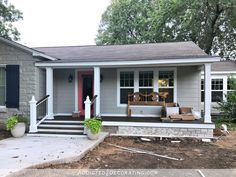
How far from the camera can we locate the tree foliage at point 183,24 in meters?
21.4

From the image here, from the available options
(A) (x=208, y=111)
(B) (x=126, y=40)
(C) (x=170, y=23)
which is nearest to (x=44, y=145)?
(A) (x=208, y=111)

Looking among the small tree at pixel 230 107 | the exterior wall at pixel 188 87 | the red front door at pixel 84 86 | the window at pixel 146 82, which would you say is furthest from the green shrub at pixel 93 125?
the small tree at pixel 230 107

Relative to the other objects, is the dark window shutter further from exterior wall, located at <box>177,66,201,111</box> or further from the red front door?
exterior wall, located at <box>177,66,201,111</box>

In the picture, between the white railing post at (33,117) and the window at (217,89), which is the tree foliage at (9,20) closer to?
the white railing post at (33,117)

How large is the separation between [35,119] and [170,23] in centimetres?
1807

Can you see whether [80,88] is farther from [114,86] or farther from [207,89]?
[207,89]

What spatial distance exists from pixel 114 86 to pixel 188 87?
312cm

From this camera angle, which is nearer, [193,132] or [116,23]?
[193,132]

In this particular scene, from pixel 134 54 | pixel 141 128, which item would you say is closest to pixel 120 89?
pixel 134 54

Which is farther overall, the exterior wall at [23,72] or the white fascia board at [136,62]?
the exterior wall at [23,72]

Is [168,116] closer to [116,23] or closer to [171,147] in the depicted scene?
[171,147]

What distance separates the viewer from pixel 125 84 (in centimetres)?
1134

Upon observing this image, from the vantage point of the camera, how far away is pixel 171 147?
26.5 ft

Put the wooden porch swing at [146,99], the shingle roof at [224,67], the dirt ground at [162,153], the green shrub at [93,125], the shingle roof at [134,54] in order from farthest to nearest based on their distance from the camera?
the shingle roof at [224,67], the wooden porch swing at [146,99], the shingle roof at [134,54], the green shrub at [93,125], the dirt ground at [162,153]
